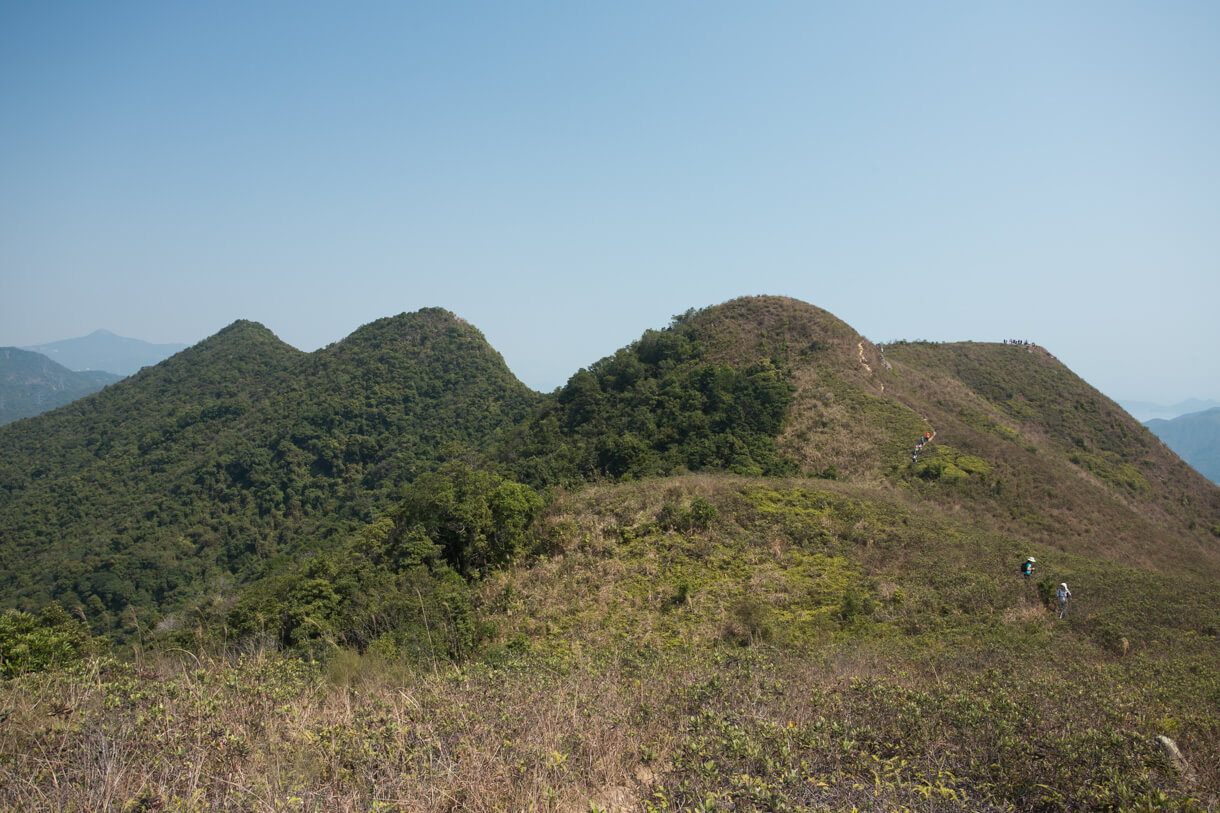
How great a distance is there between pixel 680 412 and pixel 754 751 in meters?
23.0

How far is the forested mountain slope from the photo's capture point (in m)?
40.0

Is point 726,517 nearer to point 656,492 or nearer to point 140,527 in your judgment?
point 656,492

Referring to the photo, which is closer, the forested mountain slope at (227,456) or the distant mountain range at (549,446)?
the distant mountain range at (549,446)

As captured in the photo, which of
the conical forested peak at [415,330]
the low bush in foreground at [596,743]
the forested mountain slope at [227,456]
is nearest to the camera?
the low bush in foreground at [596,743]

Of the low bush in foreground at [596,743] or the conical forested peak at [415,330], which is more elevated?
the conical forested peak at [415,330]

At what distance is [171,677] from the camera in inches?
251

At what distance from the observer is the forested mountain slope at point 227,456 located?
1576 inches

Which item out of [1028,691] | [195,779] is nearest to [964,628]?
[1028,691]

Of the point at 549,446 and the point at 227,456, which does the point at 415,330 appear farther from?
the point at 549,446

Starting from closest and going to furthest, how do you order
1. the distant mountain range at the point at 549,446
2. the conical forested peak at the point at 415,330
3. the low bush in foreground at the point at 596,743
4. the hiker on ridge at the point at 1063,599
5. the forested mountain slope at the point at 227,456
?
the low bush in foreground at the point at 596,743
the hiker on ridge at the point at 1063,599
the distant mountain range at the point at 549,446
the forested mountain slope at the point at 227,456
the conical forested peak at the point at 415,330

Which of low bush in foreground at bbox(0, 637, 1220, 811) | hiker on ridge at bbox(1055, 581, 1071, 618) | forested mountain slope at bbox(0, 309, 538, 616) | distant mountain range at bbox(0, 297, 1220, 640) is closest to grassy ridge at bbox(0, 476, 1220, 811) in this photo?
low bush in foreground at bbox(0, 637, 1220, 811)

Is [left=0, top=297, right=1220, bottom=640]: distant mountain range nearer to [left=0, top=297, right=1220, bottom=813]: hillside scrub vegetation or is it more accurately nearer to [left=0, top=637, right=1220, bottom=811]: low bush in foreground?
[left=0, top=297, right=1220, bottom=813]: hillside scrub vegetation

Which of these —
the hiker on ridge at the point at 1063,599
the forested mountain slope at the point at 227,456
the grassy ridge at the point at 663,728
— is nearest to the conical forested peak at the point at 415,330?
the forested mountain slope at the point at 227,456

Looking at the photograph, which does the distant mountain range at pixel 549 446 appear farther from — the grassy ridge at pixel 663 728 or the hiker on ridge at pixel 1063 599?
the grassy ridge at pixel 663 728
